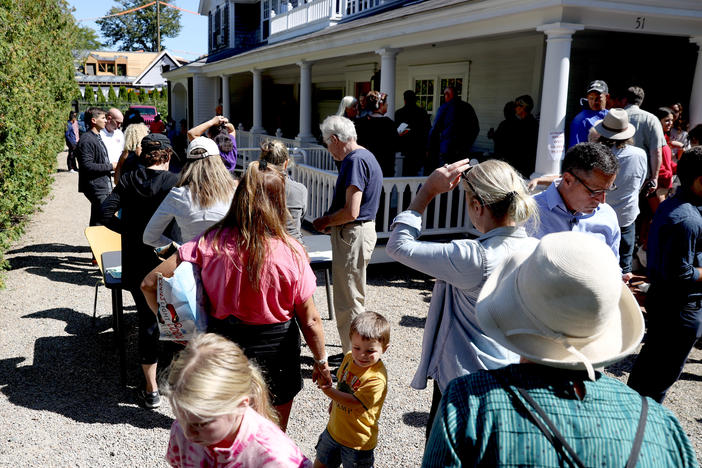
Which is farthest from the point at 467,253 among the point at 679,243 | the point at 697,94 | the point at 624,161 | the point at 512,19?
the point at 697,94

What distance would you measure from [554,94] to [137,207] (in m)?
5.04

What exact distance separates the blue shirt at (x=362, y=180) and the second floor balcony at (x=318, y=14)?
32.3 feet

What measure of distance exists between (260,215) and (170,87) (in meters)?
31.2

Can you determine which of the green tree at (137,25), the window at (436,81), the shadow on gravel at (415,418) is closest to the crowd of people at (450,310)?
the shadow on gravel at (415,418)

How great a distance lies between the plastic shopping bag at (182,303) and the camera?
239cm

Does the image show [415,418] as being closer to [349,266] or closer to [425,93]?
[349,266]

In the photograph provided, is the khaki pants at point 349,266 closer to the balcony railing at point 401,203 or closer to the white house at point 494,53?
the balcony railing at point 401,203

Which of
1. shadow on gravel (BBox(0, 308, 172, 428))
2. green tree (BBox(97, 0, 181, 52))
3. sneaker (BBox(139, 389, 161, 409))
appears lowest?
shadow on gravel (BBox(0, 308, 172, 428))

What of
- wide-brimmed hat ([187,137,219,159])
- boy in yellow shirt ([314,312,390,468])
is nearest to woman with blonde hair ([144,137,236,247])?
wide-brimmed hat ([187,137,219,159])

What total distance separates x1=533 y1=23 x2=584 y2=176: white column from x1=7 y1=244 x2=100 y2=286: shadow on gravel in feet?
18.6

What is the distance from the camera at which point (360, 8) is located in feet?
49.6

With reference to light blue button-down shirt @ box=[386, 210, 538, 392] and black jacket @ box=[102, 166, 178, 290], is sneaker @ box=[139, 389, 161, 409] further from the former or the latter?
light blue button-down shirt @ box=[386, 210, 538, 392]

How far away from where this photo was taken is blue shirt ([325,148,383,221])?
3.96 meters

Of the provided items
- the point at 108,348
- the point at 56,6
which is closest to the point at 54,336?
the point at 108,348
